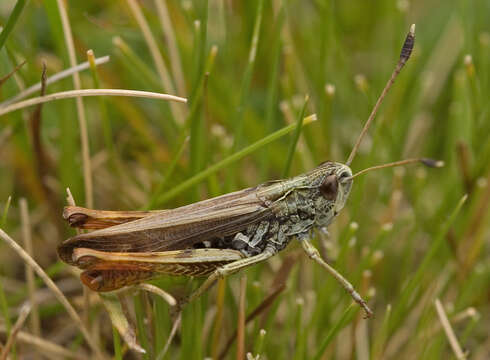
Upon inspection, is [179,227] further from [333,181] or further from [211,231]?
[333,181]

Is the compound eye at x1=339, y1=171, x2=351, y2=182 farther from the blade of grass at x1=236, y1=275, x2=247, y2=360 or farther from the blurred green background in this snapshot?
the blade of grass at x1=236, y1=275, x2=247, y2=360

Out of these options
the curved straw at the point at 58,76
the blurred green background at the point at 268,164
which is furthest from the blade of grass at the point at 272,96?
the curved straw at the point at 58,76

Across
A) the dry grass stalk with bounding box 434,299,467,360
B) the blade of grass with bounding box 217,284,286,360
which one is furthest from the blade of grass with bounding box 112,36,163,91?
the dry grass stalk with bounding box 434,299,467,360

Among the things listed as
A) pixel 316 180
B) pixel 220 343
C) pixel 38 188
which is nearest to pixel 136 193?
pixel 38 188

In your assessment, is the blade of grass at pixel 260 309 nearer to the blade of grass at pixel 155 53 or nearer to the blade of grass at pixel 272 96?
the blade of grass at pixel 272 96

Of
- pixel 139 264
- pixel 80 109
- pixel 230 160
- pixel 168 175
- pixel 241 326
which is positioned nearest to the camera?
pixel 139 264

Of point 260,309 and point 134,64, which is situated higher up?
point 134,64

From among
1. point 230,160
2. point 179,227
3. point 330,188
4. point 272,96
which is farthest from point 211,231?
point 272,96
